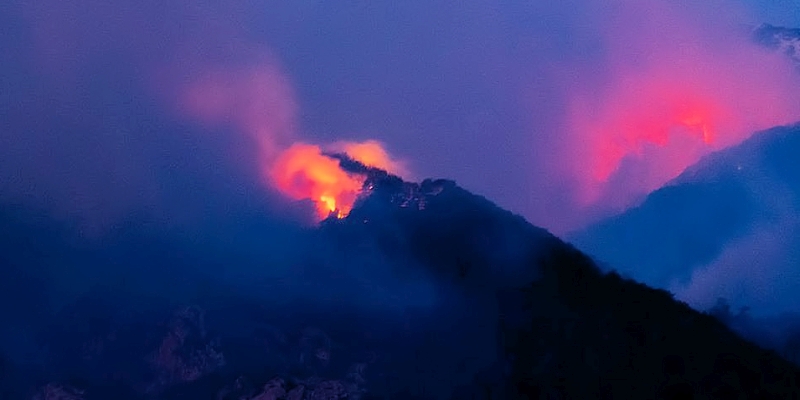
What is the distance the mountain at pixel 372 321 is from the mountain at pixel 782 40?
58616mm

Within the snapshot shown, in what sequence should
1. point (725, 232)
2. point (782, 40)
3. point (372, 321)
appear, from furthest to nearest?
point (782, 40)
point (725, 232)
point (372, 321)

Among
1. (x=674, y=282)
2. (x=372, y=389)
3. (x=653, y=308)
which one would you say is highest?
(x=674, y=282)

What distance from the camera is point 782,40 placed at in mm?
99188

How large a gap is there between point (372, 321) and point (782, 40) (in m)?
72.4

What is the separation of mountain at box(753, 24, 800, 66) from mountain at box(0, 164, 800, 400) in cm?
5862

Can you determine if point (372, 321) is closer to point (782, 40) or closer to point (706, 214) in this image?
point (706, 214)

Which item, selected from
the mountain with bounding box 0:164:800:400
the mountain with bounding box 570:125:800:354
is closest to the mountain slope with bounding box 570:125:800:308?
the mountain with bounding box 570:125:800:354

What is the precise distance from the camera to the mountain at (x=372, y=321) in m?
37.7

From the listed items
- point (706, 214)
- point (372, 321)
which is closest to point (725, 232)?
point (706, 214)

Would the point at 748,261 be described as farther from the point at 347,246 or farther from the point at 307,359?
the point at 307,359

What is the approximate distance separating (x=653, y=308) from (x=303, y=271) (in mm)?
17179

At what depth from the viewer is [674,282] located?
5831cm

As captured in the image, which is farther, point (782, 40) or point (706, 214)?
point (782, 40)

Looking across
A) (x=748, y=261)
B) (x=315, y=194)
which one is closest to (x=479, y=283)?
(x=315, y=194)
